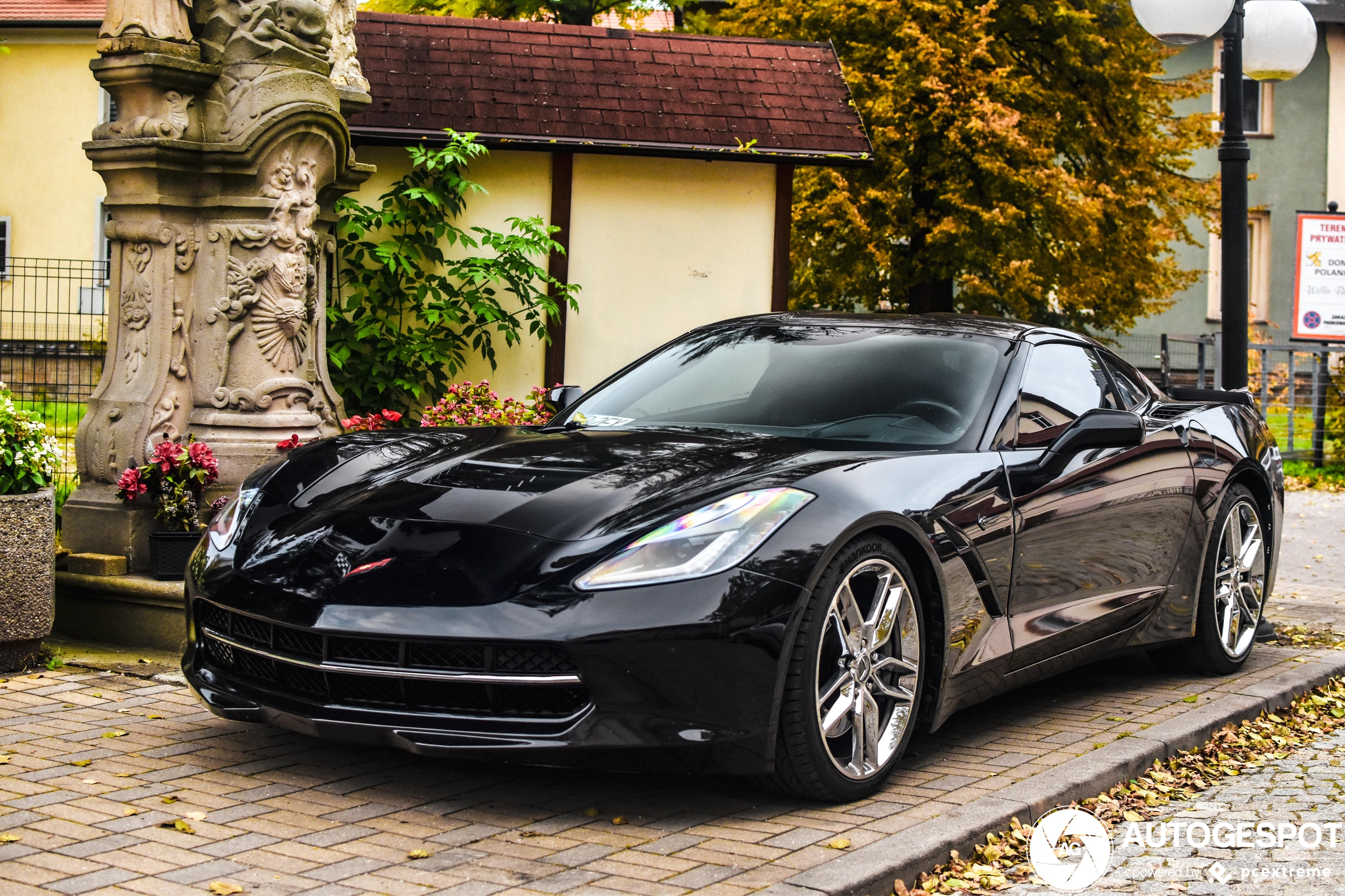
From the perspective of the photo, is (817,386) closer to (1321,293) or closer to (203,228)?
(203,228)

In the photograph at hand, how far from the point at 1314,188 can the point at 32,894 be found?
36245 mm

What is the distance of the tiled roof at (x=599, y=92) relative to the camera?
36.0 feet

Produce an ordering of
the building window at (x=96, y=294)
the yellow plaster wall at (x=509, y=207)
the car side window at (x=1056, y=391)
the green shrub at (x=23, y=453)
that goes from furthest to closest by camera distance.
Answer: the yellow plaster wall at (x=509, y=207), the building window at (x=96, y=294), the green shrub at (x=23, y=453), the car side window at (x=1056, y=391)

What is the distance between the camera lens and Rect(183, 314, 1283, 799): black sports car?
3.83m

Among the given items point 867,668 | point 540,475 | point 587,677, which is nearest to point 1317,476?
point 867,668

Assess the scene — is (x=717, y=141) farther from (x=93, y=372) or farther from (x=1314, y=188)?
(x=1314, y=188)

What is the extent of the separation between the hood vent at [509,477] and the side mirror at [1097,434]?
174cm

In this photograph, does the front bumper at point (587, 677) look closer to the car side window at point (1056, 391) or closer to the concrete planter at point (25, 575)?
the car side window at point (1056, 391)

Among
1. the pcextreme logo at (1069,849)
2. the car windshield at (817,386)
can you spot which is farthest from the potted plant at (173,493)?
the pcextreme logo at (1069,849)

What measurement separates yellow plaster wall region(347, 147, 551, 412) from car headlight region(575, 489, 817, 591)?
290 inches

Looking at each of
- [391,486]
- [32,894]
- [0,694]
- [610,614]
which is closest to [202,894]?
[32,894]

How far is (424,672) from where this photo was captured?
385 cm

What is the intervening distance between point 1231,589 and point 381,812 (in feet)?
13.3

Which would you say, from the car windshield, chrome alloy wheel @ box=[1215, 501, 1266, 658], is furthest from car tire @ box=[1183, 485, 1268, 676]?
the car windshield
